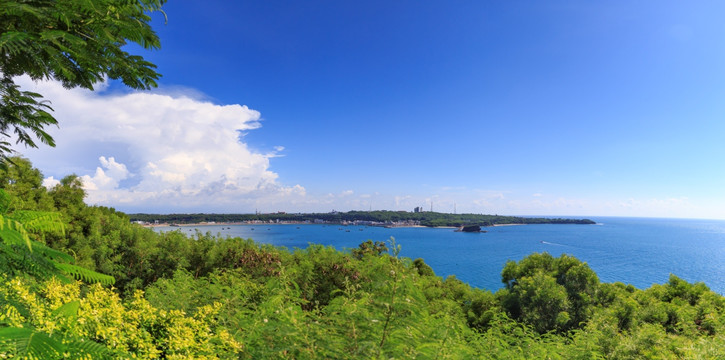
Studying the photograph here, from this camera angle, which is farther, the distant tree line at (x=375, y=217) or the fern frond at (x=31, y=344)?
the distant tree line at (x=375, y=217)

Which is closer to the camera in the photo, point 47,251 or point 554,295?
point 47,251

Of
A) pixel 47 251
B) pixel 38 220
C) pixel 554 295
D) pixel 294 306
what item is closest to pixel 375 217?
pixel 554 295

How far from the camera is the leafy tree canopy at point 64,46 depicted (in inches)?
69.7

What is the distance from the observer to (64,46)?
193cm

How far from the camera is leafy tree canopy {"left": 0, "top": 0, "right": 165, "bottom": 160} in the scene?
1770 mm

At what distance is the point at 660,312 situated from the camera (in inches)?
358

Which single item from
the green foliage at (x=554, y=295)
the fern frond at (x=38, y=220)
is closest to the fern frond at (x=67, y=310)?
the fern frond at (x=38, y=220)

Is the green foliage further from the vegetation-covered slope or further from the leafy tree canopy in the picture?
the leafy tree canopy

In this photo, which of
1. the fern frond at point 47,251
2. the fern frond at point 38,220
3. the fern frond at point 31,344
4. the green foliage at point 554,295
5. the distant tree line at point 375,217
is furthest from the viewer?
the distant tree line at point 375,217

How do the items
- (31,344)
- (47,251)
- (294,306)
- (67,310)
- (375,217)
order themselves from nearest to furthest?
1. (31,344)
2. (67,310)
3. (47,251)
4. (294,306)
5. (375,217)

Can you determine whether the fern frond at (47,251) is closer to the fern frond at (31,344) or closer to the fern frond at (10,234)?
the fern frond at (10,234)

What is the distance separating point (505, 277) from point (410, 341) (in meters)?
13.2

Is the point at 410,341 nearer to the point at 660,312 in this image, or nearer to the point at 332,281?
the point at 332,281

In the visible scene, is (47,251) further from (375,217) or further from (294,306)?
(375,217)
